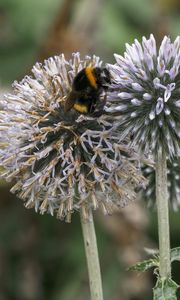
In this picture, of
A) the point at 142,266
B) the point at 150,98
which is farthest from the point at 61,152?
the point at 142,266

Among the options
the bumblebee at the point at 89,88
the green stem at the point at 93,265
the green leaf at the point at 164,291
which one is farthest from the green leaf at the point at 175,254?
the bumblebee at the point at 89,88

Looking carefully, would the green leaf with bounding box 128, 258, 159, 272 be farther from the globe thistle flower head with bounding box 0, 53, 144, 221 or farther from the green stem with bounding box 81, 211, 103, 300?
the globe thistle flower head with bounding box 0, 53, 144, 221

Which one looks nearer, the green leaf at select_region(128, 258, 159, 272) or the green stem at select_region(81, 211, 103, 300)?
the green leaf at select_region(128, 258, 159, 272)

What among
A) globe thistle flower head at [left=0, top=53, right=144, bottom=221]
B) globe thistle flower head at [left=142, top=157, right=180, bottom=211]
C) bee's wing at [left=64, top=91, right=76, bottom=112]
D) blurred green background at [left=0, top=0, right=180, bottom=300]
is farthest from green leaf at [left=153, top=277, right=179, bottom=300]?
blurred green background at [left=0, top=0, right=180, bottom=300]

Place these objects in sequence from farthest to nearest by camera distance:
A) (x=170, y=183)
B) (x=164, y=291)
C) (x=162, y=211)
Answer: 1. (x=170, y=183)
2. (x=162, y=211)
3. (x=164, y=291)

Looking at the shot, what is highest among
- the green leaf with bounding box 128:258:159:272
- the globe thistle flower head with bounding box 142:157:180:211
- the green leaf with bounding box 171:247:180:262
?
the globe thistle flower head with bounding box 142:157:180:211

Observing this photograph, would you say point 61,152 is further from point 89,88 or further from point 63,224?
point 63,224

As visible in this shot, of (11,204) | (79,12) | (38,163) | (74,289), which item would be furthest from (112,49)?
(38,163)
